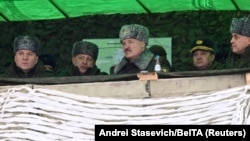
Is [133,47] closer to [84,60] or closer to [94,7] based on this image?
[84,60]

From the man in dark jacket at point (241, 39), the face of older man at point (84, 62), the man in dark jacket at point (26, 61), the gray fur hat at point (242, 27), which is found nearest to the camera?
the man in dark jacket at point (241, 39)

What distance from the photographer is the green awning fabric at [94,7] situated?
5.90 metres

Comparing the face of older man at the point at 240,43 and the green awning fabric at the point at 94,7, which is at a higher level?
the green awning fabric at the point at 94,7

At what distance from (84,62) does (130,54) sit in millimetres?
499

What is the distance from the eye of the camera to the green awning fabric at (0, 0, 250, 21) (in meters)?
→ 5.90

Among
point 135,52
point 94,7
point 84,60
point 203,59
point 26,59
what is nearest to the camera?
point 135,52

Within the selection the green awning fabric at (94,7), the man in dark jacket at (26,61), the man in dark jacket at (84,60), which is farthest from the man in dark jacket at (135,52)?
the green awning fabric at (94,7)

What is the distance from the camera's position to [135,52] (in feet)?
13.0

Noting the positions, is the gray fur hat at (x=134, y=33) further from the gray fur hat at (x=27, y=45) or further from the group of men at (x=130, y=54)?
the gray fur hat at (x=27, y=45)

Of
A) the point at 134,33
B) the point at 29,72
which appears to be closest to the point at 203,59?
the point at 134,33

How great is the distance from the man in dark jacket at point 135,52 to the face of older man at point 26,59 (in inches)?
19.8

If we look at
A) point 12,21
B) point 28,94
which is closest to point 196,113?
point 28,94

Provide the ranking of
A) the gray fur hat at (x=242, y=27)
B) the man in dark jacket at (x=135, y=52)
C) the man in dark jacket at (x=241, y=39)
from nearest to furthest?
the man in dark jacket at (x=241, y=39) → the gray fur hat at (x=242, y=27) → the man in dark jacket at (x=135, y=52)

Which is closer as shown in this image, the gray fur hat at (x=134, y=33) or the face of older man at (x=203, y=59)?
the gray fur hat at (x=134, y=33)
